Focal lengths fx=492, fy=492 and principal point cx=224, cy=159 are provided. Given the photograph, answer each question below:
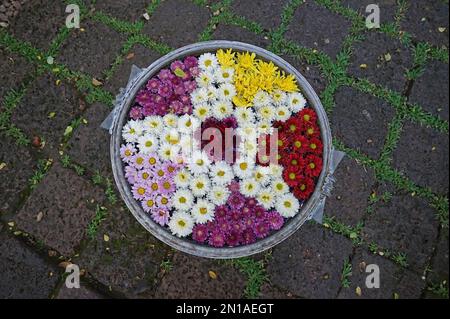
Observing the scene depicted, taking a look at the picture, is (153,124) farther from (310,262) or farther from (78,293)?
(310,262)

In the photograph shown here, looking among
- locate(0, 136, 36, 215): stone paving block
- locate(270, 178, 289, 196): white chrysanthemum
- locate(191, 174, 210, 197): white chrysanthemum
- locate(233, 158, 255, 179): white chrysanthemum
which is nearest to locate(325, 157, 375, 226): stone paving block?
locate(270, 178, 289, 196): white chrysanthemum

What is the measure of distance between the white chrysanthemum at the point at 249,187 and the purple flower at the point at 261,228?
167 mm

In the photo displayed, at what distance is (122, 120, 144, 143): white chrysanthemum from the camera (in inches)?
112

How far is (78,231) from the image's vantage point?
2938mm

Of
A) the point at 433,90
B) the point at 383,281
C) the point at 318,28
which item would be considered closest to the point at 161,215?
the point at 383,281

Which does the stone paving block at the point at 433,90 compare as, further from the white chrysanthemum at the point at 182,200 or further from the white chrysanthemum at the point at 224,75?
the white chrysanthemum at the point at 182,200

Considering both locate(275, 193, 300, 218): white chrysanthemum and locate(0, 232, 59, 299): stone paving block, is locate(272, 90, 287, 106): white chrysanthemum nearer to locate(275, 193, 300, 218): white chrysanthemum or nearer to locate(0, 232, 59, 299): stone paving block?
locate(275, 193, 300, 218): white chrysanthemum

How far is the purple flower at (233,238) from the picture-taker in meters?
2.81

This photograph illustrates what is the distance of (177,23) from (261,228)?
1445mm

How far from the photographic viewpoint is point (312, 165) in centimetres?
286

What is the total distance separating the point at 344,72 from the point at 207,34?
3.04ft

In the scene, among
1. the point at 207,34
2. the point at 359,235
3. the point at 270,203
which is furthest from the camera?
the point at 207,34
